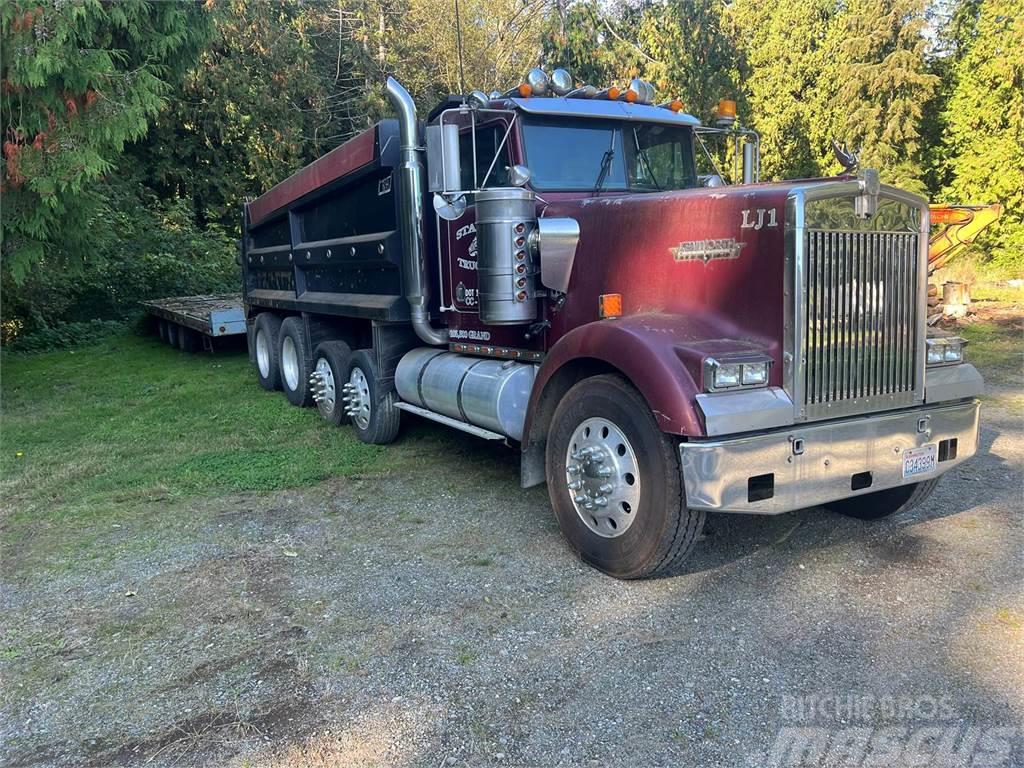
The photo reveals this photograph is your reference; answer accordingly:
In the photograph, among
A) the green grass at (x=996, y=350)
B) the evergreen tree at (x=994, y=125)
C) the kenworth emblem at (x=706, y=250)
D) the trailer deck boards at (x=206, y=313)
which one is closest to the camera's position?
the kenworth emblem at (x=706, y=250)

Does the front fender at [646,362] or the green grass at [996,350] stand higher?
the front fender at [646,362]

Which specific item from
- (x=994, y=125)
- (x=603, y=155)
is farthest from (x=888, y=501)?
(x=994, y=125)

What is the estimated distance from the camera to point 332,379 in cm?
813

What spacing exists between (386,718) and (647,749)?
0.96m

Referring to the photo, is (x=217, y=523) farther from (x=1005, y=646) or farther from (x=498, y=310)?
(x=1005, y=646)

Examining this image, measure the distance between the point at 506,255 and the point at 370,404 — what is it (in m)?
2.57

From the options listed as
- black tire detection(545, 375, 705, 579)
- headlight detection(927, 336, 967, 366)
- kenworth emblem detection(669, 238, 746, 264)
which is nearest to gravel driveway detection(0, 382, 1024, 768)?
black tire detection(545, 375, 705, 579)

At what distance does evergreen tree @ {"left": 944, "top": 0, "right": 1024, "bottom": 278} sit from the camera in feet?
77.2

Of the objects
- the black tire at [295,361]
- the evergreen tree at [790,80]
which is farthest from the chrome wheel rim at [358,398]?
the evergreen tree at [790,80]

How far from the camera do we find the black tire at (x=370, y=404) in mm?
7148

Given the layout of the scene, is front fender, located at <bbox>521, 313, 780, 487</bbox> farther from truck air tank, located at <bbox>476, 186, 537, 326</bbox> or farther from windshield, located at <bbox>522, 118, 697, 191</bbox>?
windshield, located at <bbox>522, 118, 697, 191</bbox>

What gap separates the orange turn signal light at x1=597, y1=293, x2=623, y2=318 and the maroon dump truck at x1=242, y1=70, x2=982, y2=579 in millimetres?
13

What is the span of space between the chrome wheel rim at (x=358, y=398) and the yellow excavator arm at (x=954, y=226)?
29.4 feet
